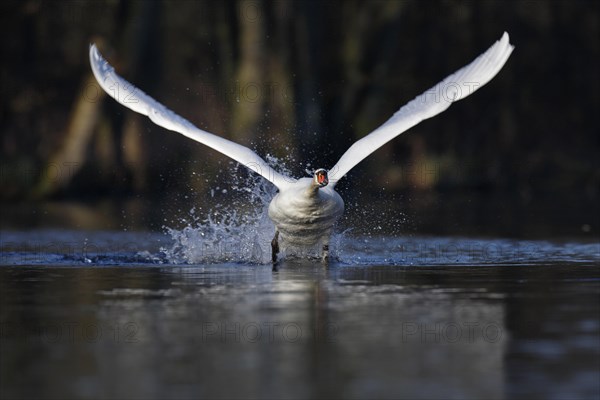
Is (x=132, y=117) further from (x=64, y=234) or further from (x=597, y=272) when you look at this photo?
(x=597, y=272)

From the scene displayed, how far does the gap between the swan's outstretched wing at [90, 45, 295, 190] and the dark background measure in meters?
5.68

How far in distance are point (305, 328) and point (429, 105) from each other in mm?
6534

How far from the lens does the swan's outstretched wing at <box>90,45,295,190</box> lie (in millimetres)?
18250

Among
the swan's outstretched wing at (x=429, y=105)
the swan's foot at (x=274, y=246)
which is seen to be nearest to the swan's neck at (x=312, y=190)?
the swan's outstretched wing at (x=429, y=105)

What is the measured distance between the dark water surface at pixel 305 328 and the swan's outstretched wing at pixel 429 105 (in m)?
1.19

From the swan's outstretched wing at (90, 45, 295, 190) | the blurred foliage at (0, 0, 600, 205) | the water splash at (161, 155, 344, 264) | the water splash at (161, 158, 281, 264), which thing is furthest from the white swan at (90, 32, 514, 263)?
the blurred foliage at (0, 0, 600, 205)

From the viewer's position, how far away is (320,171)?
53.7ft

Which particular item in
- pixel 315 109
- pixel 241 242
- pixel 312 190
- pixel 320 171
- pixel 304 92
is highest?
pixel 304 92

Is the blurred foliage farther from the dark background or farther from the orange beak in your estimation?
the orange beak

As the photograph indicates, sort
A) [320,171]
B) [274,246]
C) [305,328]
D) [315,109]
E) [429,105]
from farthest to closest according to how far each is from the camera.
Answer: [315,109], [274,246], [429,105], [320,171], [305,328]

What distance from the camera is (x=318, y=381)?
390 inches

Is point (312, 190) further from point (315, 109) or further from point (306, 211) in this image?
point (315, 109)

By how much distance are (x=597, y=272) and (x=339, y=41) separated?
30.0 meters

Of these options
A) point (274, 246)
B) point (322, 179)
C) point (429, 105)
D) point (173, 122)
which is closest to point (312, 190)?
point (322, 179)
